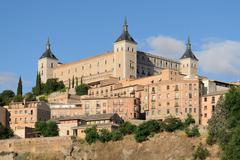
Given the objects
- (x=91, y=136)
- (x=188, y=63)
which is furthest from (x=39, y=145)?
(x=188, y=63)

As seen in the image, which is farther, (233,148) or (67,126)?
(67,126)

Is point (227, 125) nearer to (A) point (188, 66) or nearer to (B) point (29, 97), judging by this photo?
(B) point (29, 97)

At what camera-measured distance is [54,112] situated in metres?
107

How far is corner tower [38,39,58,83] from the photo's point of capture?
139 meters

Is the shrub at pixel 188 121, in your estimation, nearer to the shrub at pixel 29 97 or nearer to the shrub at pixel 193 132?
the shrub at pixel 193 132

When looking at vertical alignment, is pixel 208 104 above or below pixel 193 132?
above

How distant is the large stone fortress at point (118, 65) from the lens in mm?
123713

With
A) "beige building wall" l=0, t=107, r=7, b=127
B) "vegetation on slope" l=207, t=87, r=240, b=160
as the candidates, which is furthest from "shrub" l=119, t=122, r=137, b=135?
"beige building wall" l=0, t=107, r=7, b=127

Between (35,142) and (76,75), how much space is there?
48002 mm

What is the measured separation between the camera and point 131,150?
83.4 meters

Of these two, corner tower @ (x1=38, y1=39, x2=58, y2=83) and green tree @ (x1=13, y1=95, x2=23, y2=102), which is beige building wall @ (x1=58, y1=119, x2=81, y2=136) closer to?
green tree @ (x1=13, y1=95, x2=23, y2=102)

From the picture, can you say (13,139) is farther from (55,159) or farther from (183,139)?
(183,139)

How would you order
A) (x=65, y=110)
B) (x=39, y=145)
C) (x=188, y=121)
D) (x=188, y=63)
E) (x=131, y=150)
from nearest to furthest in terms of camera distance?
(x=131, y=150) < (x=188, y=121) < (x=39, y=145) < (x=65, y=110) < (x=188, y=63)

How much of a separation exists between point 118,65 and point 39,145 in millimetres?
39352
